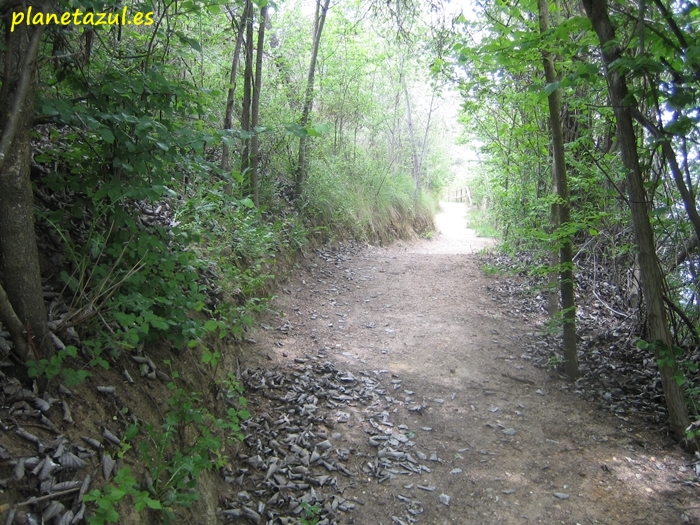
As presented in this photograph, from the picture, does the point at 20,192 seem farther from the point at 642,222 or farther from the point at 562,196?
the point at 562,196

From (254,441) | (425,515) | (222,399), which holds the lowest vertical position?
(425,515)

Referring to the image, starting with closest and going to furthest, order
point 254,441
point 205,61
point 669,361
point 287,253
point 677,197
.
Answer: point 669,361
point 254,441
point 677,197
point 205,61
point 287,253

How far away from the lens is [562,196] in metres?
4.52

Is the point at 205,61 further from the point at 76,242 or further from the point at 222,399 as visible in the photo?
the point at 222,399

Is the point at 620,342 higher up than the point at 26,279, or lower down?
lower down

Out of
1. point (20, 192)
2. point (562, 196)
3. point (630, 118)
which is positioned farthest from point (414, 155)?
point (20, 192)

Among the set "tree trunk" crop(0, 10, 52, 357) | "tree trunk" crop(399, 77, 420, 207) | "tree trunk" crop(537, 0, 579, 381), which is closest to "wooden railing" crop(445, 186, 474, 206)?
"tree trunk" crop(399, 77, 420, 207)

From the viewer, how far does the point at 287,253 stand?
7.19 meters

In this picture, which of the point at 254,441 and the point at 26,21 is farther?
the point at 254,441

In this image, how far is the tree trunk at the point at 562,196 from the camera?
4352mm

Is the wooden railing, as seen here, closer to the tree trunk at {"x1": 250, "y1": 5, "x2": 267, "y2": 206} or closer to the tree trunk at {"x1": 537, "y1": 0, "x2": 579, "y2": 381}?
the tree trunk at {"x1": 250, "y1": 5, "x2": 267, "y2": 206}

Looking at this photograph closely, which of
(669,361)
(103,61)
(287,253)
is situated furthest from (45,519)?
(287,253)

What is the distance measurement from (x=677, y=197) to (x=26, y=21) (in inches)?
193

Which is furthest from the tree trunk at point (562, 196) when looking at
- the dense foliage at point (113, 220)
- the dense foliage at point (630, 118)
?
the dense foliage at point (113, 220)
